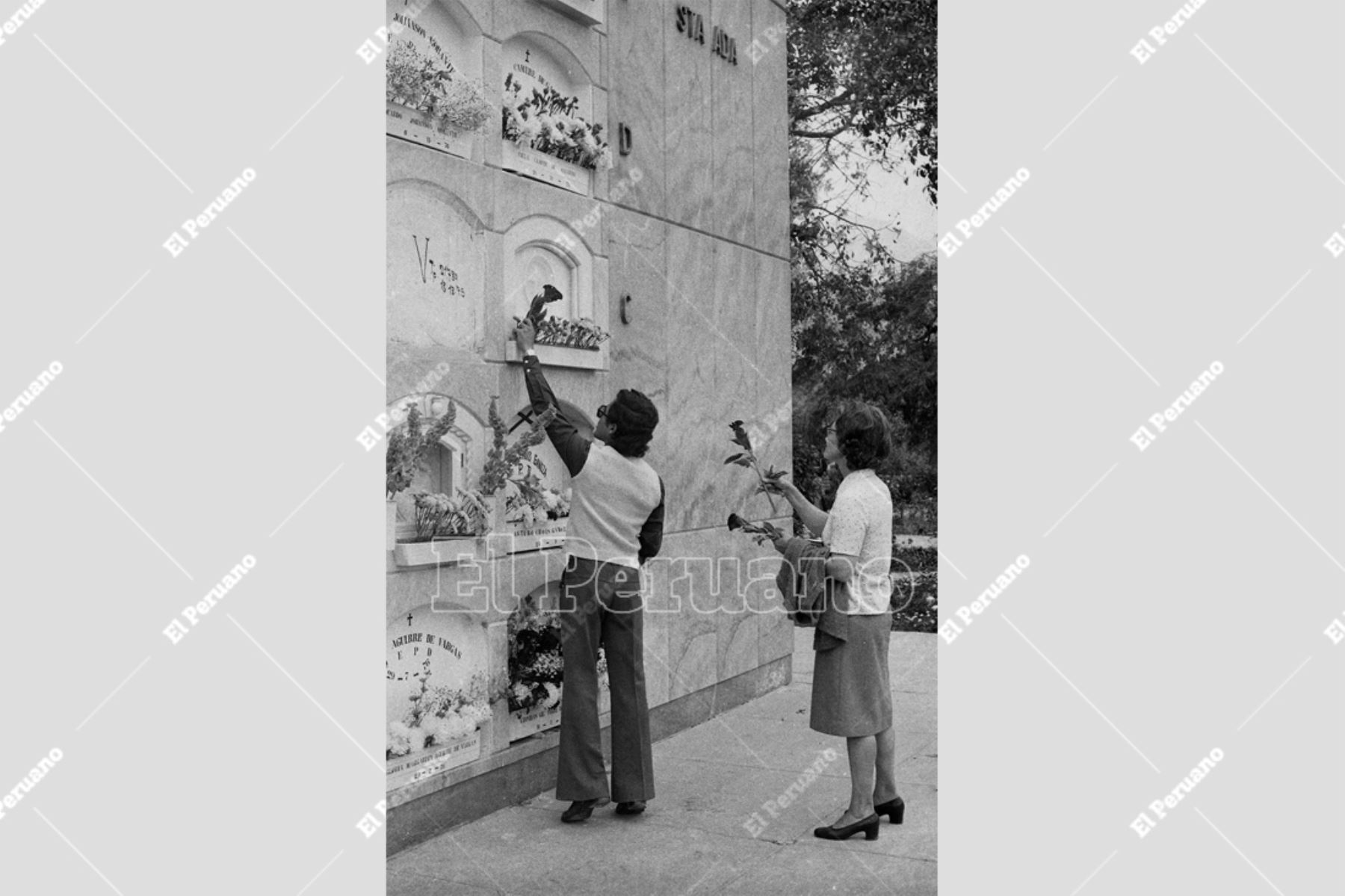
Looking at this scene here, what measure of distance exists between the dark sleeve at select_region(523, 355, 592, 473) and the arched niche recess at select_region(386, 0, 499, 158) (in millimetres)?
935

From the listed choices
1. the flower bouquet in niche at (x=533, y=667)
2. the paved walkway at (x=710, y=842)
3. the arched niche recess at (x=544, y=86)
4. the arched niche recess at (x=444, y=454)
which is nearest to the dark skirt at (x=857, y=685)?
the paved walkway at (x=710, y=842)

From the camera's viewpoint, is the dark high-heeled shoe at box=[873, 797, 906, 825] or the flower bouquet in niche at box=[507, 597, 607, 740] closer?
the dark high-heeled shoe at box=[873, 797, 906, 825]

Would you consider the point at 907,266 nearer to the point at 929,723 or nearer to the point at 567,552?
the point at 929,723

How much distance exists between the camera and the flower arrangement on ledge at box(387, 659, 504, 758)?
509cm

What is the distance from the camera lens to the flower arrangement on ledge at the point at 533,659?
588 cm

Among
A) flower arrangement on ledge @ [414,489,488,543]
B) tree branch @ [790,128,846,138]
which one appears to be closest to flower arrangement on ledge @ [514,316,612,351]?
flower arrangement on ledge @ [414,489,488,543]

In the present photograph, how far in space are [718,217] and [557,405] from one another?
2.74 metres

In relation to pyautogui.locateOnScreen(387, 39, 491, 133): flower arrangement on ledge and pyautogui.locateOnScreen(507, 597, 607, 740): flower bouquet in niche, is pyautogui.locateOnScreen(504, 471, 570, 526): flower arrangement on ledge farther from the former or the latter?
pyautogui.locateOnScreen(387, 39, 491, 133): flower arrangement on ledge

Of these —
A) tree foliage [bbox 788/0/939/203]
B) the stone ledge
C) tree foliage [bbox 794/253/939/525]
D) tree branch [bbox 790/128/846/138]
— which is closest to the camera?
the stone ledge

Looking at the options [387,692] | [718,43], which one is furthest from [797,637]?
[387,692]

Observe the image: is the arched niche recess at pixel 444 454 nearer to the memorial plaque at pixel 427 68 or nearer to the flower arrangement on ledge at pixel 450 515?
the flower arrangement on ledge at pixel 450 515

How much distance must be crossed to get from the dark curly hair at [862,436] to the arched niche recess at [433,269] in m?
1.59

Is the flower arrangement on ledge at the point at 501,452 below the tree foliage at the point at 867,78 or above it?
below

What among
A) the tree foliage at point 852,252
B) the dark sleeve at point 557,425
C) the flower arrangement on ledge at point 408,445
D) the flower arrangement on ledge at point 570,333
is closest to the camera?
the flower arrangement on ledge at point 408,445
